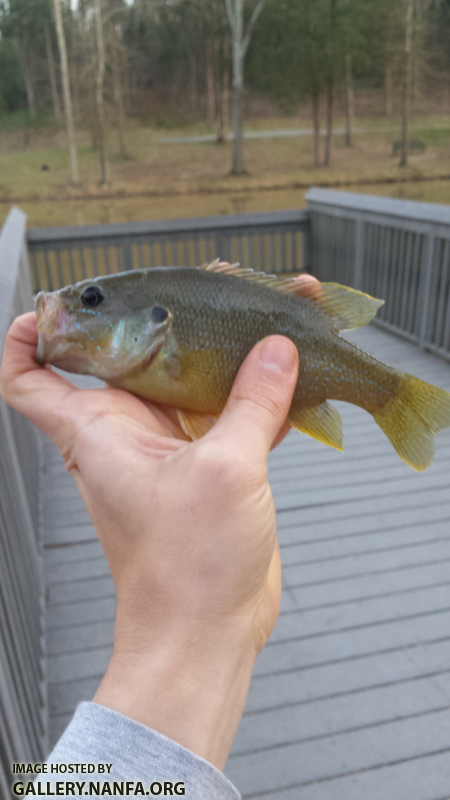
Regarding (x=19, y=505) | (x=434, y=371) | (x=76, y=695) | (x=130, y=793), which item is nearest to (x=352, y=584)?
(x=76, y=695)

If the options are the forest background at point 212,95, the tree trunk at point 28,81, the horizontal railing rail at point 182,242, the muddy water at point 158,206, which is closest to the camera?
the horizontal railing rail at point 182,242

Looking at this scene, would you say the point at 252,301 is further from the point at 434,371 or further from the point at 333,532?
the point at 434,371

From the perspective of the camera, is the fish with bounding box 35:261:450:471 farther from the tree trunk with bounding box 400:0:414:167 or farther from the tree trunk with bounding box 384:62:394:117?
the tree trunk with bounding box 384:62:394:117

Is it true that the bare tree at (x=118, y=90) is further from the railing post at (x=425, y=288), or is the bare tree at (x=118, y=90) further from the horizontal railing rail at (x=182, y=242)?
the railing post at (x=425, y=288)

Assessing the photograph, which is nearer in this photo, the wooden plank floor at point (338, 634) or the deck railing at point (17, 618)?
the deck railing at point (17, 618)

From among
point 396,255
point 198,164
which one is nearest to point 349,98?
point 198,164

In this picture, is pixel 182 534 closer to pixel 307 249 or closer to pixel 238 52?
pixel 307 249

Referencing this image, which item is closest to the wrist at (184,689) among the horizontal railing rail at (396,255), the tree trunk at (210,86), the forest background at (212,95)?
the horizontal railing rail at (396,255)

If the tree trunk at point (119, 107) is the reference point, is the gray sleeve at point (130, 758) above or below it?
below
